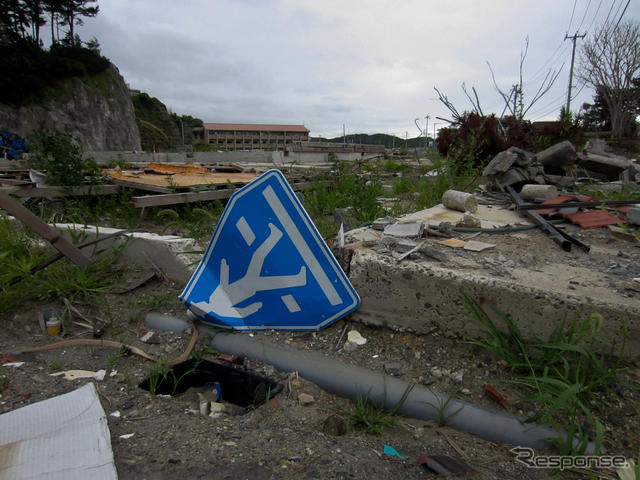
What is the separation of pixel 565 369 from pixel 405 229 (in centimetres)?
127

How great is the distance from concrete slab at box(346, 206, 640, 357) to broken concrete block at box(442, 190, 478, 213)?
1.19 m

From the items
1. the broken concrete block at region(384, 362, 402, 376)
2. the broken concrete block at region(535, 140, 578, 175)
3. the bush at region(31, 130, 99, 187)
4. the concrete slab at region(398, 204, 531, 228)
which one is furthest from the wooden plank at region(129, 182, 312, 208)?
the broken concrete block at region(535, 140, 578, 175)

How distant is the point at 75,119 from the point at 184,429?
3252 centimetres

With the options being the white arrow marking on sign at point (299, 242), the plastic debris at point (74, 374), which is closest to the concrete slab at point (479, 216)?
the white arrow marking on sign at point (299, 242)

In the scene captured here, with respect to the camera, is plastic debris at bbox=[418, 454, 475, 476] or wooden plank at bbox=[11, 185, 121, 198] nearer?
plastic debris at bbox=[418, 454, 475, 476]

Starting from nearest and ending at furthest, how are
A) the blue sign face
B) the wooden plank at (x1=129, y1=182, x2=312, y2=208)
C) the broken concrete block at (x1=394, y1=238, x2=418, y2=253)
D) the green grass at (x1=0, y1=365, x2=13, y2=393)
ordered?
the green grass at (x1=0, y1=365, x2=13, y2=393) → the blue sign face → the broken concrete block at (x1=394, y1=238, x2=418, y2=253) → the wooden plank at (x1=129, y1=182, x2=312, y2=208)

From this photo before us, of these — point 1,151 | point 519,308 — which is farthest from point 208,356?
point 1,151

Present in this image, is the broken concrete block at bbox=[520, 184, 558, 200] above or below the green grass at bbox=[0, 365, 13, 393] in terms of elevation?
above

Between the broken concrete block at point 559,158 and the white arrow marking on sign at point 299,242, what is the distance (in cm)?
586

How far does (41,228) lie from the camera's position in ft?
8.07

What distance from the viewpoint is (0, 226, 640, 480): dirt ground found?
1.25 m

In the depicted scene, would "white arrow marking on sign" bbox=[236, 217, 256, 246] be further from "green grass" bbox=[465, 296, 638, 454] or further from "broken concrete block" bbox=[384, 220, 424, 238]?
"green grass" bbox=[465, 296, 638, 454]

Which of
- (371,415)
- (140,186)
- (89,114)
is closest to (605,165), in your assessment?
(371,415)

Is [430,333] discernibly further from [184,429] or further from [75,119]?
[75,119]
